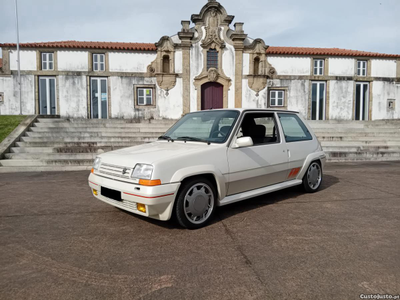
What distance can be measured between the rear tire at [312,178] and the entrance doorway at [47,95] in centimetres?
1792

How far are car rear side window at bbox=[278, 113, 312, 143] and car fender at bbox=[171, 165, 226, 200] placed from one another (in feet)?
5.77

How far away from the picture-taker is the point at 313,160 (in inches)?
208

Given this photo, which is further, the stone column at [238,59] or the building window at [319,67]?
the building window at [319,67]

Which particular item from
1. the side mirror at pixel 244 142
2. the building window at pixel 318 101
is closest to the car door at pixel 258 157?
the side mirror at pixel 244 142

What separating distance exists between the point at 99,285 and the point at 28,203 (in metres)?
3.40

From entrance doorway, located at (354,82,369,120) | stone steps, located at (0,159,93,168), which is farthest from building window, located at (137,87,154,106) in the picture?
entrance doorway, located at (354,82,369,120)

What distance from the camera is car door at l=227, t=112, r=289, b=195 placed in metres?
3.92

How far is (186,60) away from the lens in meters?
18.5

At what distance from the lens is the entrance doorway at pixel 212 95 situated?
1891cm

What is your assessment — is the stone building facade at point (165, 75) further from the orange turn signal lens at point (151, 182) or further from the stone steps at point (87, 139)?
the orange turn signal lens at point (151, 182)

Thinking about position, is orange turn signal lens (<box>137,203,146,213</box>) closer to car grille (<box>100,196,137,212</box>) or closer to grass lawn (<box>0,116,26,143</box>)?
car grille (<box>100,196,137,212</box>)

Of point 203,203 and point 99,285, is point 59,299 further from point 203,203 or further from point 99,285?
point 203,203

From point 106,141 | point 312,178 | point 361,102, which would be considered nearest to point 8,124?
point 106,141

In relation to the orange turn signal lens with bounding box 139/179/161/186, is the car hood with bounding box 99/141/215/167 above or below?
above
